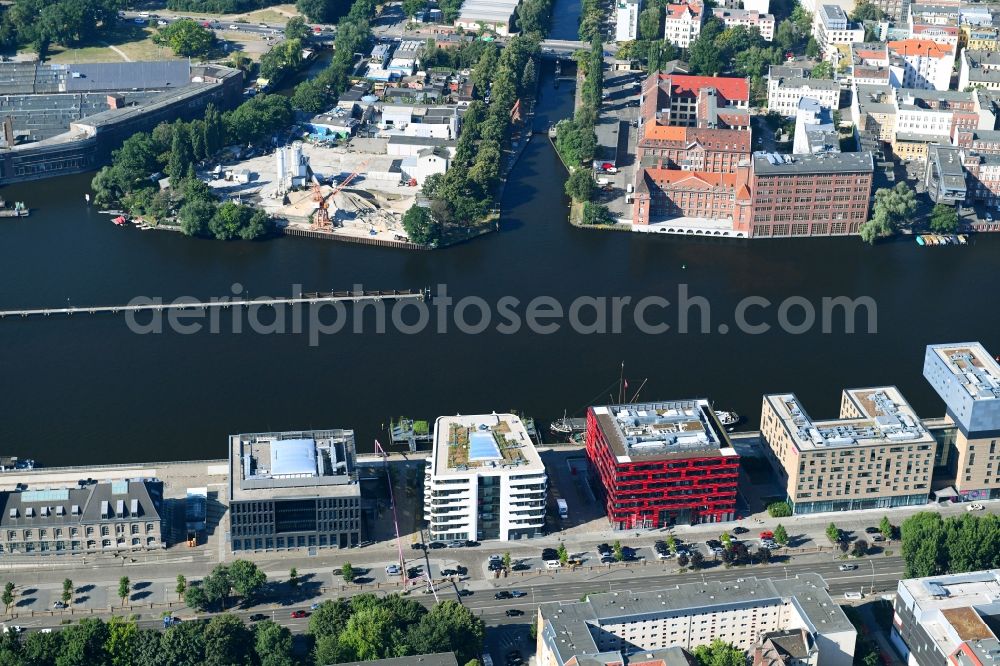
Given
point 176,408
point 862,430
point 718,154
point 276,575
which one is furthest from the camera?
point 718,154

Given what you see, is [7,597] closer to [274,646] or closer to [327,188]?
Result: [274,646]

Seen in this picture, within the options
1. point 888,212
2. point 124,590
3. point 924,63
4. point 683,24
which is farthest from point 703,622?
point 683,24

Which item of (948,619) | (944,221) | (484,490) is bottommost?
(948,619)

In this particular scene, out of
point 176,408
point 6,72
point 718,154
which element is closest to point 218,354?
point 176,408

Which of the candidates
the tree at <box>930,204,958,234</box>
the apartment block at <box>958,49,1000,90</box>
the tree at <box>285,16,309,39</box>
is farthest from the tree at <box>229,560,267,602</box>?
the tree at <box>285,16,309,39</box>

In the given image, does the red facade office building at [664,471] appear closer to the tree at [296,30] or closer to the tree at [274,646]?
the tree at [274,646]

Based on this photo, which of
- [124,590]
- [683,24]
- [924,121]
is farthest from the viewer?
[683,24]

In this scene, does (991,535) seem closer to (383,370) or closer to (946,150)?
(383,370)
